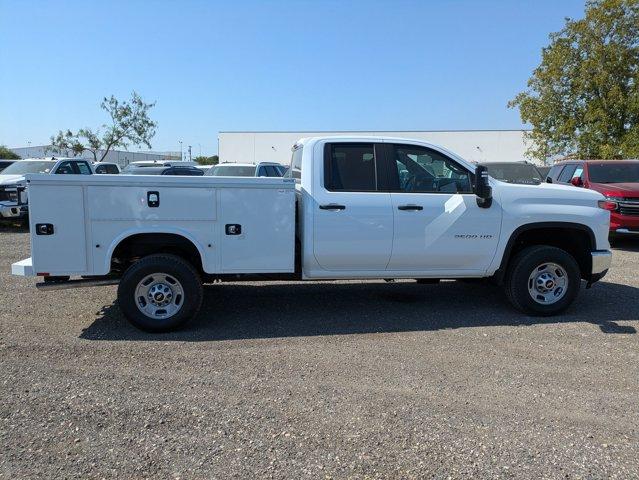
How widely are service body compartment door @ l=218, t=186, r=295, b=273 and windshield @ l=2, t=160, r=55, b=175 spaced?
39.4 feet

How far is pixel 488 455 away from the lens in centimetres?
316

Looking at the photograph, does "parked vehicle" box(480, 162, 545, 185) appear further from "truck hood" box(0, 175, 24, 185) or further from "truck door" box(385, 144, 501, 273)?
"truck hood" box(0, 175, 24, 185)

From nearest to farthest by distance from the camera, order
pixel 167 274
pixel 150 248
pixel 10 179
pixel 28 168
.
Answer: pixel 167 274, pixel 150 248, pixel 10 179, pixel 28 168

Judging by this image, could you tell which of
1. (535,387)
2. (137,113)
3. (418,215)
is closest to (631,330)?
(535,387)

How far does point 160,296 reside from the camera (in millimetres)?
5336

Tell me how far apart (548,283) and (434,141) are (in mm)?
44185

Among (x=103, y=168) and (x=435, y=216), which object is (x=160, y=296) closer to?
(x=435, y=216)

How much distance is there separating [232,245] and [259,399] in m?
1.91

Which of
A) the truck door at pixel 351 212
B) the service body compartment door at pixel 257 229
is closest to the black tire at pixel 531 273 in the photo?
the truck door at pixel 351 212

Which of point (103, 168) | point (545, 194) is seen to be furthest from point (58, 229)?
point (103, 168)

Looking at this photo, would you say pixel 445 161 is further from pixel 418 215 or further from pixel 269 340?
pixel 269 340

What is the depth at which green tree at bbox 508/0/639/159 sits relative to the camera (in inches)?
875

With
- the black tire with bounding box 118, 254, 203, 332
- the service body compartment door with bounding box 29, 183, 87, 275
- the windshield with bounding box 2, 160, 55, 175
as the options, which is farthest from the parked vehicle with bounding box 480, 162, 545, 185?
the windshield with bounding box 2, 160, 55, 175

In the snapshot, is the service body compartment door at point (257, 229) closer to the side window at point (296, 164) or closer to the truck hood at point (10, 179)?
the side window at point (296, 164)
